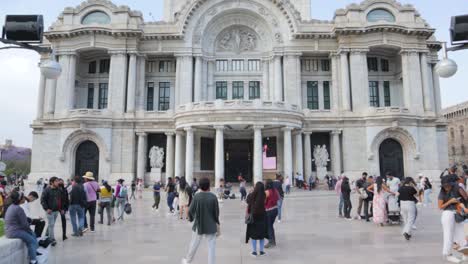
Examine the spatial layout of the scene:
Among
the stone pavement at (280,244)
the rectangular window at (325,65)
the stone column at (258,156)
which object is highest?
the rectangular window at (325,65)

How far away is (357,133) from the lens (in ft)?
133

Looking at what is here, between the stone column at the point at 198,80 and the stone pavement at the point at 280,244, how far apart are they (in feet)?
88.4

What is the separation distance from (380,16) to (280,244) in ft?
128

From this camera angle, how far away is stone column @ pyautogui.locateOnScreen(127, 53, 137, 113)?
41.2 metres

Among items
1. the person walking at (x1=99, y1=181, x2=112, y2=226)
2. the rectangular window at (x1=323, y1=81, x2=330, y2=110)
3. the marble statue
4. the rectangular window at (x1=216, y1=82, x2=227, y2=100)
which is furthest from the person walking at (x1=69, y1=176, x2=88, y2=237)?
the rectangular window at (x1=323, y1=81, x2=330, y2=110)

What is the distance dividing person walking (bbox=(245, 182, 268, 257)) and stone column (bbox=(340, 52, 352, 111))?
109 feet

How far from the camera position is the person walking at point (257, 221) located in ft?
32.3

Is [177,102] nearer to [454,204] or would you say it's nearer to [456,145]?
[454,204]

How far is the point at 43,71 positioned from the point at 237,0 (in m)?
37.8

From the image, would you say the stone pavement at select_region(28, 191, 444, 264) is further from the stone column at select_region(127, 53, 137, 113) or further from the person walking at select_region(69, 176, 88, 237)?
the stone column at select_region(127, 53, 137, 113)

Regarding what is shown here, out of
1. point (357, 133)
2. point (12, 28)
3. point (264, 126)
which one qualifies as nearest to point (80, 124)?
point (264, 126)

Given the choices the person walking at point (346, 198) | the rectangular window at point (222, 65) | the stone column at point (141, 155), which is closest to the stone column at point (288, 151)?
the rectangular window at point (222, 65)

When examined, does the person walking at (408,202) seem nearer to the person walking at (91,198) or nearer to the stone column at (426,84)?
the person walking at (91,198)

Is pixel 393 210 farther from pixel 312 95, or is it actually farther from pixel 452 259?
pixel 312 95
